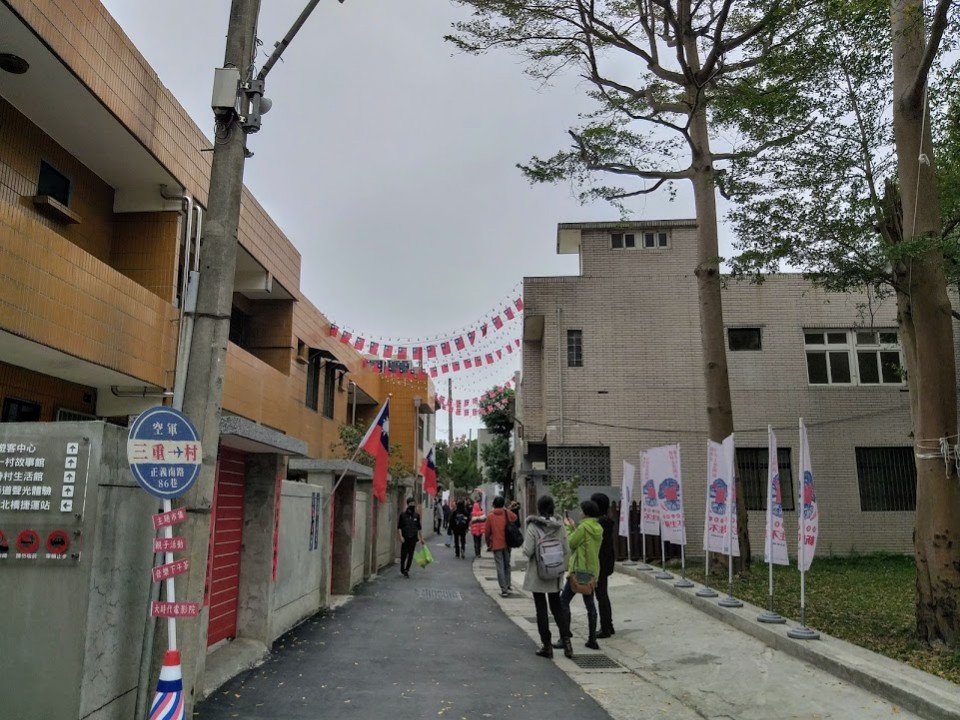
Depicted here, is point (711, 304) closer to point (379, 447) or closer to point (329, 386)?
point (379, 447)

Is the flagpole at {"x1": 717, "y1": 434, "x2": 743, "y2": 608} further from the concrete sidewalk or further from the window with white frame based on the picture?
the window with white frame

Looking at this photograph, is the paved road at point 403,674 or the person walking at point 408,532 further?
the person walking at point 408,532

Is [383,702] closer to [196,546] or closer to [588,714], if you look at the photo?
[588,714]

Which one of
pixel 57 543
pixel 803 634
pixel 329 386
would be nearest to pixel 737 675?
pixel 803 634

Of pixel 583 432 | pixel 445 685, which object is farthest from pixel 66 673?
pixel 583 432

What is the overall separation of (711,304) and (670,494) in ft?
12.6

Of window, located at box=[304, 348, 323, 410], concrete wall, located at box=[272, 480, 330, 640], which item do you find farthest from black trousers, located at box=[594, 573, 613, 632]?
window, located at box=[304, 348, 323, 410]

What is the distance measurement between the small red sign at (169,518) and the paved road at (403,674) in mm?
1848

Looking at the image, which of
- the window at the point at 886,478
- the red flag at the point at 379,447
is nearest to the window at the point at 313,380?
the red flag at the point at 379,447

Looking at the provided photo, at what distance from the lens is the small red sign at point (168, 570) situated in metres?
4.61

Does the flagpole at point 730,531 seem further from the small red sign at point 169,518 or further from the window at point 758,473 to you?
the window at point 758,473

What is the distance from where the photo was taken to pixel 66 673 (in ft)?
14.3

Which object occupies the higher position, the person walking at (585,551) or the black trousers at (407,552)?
the person walking at (585,551)

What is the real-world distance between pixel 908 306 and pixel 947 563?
3049 millimetres
